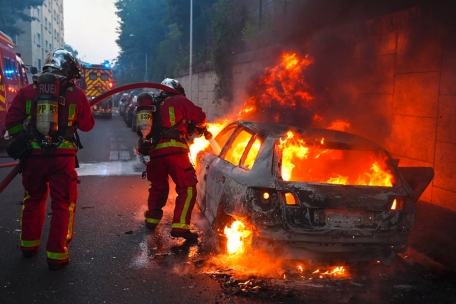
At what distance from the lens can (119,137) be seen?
16.9 meters

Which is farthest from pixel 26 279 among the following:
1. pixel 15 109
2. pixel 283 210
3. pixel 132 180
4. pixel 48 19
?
pixel 48 19

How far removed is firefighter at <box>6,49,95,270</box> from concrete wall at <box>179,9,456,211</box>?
4.89m

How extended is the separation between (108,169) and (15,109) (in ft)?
18.8

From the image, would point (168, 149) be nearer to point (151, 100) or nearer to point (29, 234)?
point (151, 100)

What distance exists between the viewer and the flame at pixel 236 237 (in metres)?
4.14

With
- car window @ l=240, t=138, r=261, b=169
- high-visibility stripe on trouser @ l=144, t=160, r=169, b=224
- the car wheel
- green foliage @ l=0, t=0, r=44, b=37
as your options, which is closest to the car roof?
car window @ l=240, t=138, r=261, b=169

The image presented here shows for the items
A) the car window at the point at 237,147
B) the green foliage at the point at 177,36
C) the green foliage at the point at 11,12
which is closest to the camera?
the car window at the point at 237,147

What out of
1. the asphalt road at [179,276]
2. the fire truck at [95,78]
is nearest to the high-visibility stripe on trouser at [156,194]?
the asphalt road at [179,276]

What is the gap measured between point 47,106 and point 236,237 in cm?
219

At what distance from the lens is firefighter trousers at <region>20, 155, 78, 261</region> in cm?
430

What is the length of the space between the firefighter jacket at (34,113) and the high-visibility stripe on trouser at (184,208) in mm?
1348

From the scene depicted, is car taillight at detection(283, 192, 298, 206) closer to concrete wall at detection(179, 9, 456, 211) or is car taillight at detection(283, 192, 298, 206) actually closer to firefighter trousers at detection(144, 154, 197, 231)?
firefighter trousers at detection(144, 154, 197, 231)

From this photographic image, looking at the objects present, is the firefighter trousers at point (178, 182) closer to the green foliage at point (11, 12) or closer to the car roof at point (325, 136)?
the car roof at point (325, 136)

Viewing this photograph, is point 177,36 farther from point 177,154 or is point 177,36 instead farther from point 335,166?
point 335,166
